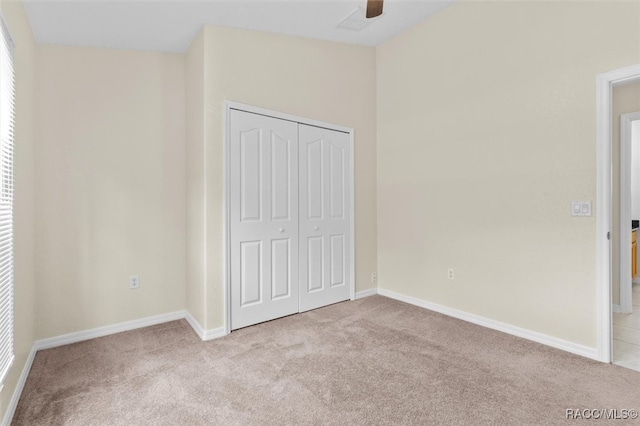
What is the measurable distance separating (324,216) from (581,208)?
7.46 feet

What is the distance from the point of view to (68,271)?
2.85 m

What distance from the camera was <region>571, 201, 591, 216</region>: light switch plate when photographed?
2482 mm

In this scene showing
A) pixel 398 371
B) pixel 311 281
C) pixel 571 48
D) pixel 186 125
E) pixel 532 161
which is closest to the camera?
→ pixel 398 371

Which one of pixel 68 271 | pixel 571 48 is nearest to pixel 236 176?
pixel 68 271

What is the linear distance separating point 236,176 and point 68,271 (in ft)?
5.37

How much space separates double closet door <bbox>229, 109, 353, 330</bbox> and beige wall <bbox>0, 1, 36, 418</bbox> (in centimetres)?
144

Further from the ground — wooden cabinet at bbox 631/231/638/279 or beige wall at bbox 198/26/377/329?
beige wall at bbox 198/26/377/329

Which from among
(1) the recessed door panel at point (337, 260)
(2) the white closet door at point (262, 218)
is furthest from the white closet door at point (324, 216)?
(2) the white closet door at point (262, 218)

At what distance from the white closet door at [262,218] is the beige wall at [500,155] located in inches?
51.7

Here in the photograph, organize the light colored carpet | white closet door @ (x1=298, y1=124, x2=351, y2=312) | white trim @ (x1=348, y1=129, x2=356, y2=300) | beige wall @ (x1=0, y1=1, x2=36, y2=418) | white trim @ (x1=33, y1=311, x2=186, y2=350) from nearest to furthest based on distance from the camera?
the light colored carpet, beige wall @ (x1=0, y1=1, x2=36, y2=418), white trim @ (x1=33, y1=311, x2=186, y2=350), white closet door @ (x1=298, y1=124, x2=351, y2=312), white trim @ (x1=348, y1=129, x2=356, y2=300)

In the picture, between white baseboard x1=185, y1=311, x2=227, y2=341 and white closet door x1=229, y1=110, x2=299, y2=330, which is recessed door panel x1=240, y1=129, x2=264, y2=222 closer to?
white closet door x1=229, y1=110, x2=299, y2=330

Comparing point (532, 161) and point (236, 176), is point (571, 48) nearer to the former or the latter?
point (532, 161)

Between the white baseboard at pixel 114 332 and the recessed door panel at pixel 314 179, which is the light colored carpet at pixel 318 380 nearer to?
the white baseboard at pixel 114 332

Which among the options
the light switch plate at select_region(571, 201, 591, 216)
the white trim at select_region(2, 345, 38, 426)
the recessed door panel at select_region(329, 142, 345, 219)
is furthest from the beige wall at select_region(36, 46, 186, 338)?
the light switch plate at select_region(571, 201, 591, 216)
